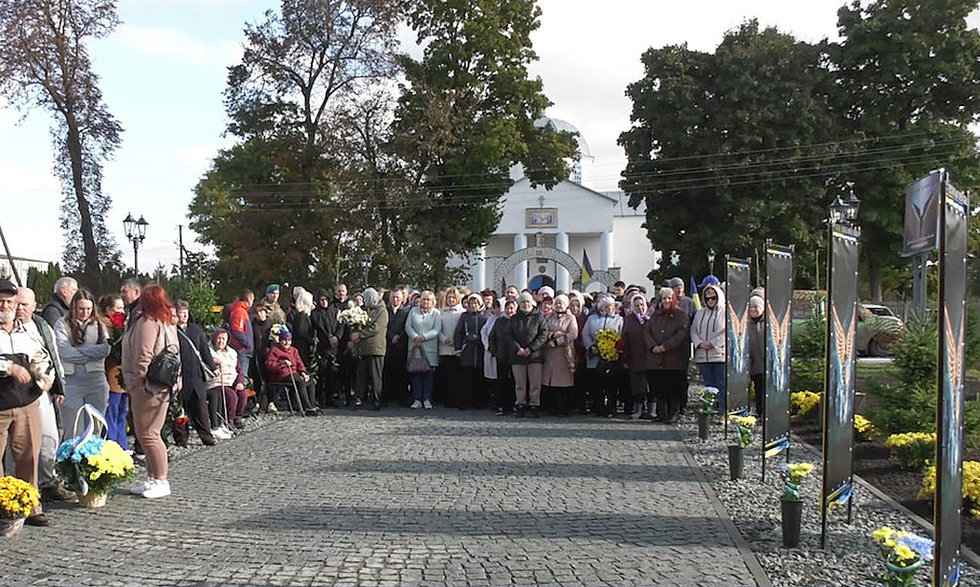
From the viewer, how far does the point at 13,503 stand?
6812mm

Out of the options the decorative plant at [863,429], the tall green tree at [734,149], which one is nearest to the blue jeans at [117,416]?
the decorative plant at [863,429]

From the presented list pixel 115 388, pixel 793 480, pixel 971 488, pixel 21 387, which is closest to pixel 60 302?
pixel 115 388

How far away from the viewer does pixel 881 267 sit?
3741 centimetres

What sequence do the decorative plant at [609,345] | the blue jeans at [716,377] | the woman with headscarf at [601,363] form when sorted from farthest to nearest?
the woman with headscarf at [601,363]
the decorative plant at [609,345]
the blue jeans at [716,377]

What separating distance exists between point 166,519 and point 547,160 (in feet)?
96.3

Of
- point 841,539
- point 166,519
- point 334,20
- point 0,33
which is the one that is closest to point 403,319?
point 166,519

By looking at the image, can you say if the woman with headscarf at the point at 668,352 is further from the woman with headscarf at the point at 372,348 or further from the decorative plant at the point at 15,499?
the decorative plant at the point at 15,499

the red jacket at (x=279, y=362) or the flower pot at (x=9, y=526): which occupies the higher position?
the red jacket at (x=279, y=362)

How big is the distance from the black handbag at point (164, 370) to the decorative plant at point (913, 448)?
7158 mm

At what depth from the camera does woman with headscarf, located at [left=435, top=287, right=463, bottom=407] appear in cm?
1552

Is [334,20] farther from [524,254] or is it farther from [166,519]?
[166,519]

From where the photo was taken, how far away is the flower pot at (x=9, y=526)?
6.88 m

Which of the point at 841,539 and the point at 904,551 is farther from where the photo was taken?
the point at 841,539

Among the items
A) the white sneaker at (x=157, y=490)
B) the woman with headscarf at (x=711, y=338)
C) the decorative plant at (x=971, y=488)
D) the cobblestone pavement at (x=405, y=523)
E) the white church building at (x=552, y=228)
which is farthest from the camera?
the white church building at (x=552, y=228)
